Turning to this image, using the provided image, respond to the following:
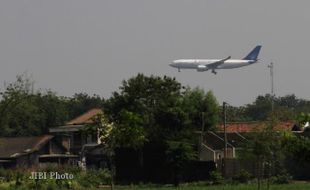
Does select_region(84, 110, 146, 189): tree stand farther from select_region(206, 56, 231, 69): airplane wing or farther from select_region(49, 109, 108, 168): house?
select_region(206, 56, 231, 69): airplane wing

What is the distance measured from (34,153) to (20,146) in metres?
2.30

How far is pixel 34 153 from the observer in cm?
8950

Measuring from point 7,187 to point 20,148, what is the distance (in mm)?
37912

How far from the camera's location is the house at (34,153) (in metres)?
89.0

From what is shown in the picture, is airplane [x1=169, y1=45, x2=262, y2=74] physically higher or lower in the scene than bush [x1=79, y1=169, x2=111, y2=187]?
higher

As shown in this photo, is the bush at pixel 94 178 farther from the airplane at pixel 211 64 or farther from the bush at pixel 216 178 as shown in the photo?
the airplane at pixel 211 64

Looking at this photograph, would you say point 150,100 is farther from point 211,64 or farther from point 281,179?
point 211,64

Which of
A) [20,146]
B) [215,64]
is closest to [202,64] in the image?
[215,64]

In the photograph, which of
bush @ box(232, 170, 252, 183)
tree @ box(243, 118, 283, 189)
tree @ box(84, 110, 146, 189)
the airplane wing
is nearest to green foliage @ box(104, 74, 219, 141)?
bush @ box(232, 170, 252, 183)

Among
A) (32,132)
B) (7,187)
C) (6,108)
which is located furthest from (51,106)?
(7,187)

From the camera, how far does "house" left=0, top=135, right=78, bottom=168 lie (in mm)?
89000

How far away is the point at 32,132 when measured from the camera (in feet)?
388

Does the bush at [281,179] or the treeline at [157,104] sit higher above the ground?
the treeline at [157,104]

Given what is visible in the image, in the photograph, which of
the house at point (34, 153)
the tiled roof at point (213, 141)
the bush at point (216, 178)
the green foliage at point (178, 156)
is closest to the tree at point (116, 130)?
the bush at point (216, 178)
